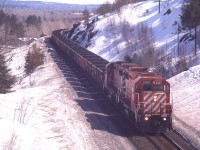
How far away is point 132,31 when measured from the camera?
64.2m

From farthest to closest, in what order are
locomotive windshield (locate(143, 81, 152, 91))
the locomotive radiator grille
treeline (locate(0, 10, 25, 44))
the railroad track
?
locomotive windshield (locate(143, 81, 152, 91)) → the locomotive radiator grille → the railroad track → treeline (locate(0, 10, 25, 44))

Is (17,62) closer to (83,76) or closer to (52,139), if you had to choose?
(83,76)

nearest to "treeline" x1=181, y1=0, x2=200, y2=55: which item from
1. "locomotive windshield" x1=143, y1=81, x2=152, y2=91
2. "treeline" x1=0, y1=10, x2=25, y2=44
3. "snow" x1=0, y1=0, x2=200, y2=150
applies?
"snow" x1=0, y1=0, x2=200, y2=150

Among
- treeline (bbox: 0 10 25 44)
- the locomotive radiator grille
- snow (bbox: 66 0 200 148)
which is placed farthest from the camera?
snow (bbox: 66 0 200 148)

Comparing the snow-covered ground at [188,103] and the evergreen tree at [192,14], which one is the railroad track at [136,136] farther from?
the evergreen tree at [192,14]

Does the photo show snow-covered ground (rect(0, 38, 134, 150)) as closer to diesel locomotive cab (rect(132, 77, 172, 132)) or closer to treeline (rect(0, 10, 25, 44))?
treeline (rect(0, 10, 25, 44))

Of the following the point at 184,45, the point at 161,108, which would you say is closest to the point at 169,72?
the point at 184,45

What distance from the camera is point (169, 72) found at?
117ft

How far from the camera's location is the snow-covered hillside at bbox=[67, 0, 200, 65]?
48875 mm

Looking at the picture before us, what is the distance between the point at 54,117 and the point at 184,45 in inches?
1088

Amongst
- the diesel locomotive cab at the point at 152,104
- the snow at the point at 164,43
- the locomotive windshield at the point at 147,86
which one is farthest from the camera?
the snow at the point at 164,43

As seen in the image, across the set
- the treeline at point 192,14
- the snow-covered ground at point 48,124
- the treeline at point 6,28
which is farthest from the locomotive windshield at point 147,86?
the treeline at point 192,14

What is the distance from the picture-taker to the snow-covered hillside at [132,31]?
48875 millimetres

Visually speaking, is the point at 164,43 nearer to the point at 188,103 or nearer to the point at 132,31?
the point at 132,31
